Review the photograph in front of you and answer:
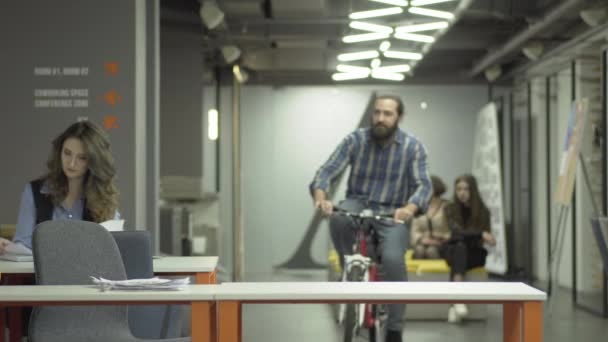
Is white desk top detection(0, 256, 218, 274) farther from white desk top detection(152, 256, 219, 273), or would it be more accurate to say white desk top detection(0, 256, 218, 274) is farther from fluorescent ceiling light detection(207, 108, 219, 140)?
fluorescent ceiling light detection(207, 108, 219, 140)

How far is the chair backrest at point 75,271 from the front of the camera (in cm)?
377

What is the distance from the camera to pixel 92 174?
4750mm

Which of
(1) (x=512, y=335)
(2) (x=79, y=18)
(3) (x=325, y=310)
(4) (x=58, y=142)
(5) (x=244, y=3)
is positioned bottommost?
(3) (x=325, y=310)

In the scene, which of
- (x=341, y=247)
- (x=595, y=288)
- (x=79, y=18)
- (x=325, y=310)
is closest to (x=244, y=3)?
(x=325, y=310)

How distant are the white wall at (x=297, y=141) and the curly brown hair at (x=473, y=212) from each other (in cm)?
521

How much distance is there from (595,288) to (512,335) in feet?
27.3

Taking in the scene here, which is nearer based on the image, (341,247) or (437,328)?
(341,247)

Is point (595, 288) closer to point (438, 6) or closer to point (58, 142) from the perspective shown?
point (438, 6)

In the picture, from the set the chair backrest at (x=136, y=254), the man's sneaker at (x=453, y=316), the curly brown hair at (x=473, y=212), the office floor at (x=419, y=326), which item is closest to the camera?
the chair backrest at (x=136, y=254)

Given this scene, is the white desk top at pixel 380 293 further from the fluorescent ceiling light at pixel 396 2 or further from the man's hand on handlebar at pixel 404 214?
the fluorescent ceiling light at pixel 396 2

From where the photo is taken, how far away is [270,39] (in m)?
12.9

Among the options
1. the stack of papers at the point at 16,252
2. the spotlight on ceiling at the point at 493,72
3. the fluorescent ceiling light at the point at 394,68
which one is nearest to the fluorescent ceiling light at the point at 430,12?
the fluorescent ceiling light at the point at 394,68

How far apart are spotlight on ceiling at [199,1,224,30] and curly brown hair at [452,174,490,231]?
9.66 feet

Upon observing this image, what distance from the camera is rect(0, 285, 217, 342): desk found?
3215 millimetres
